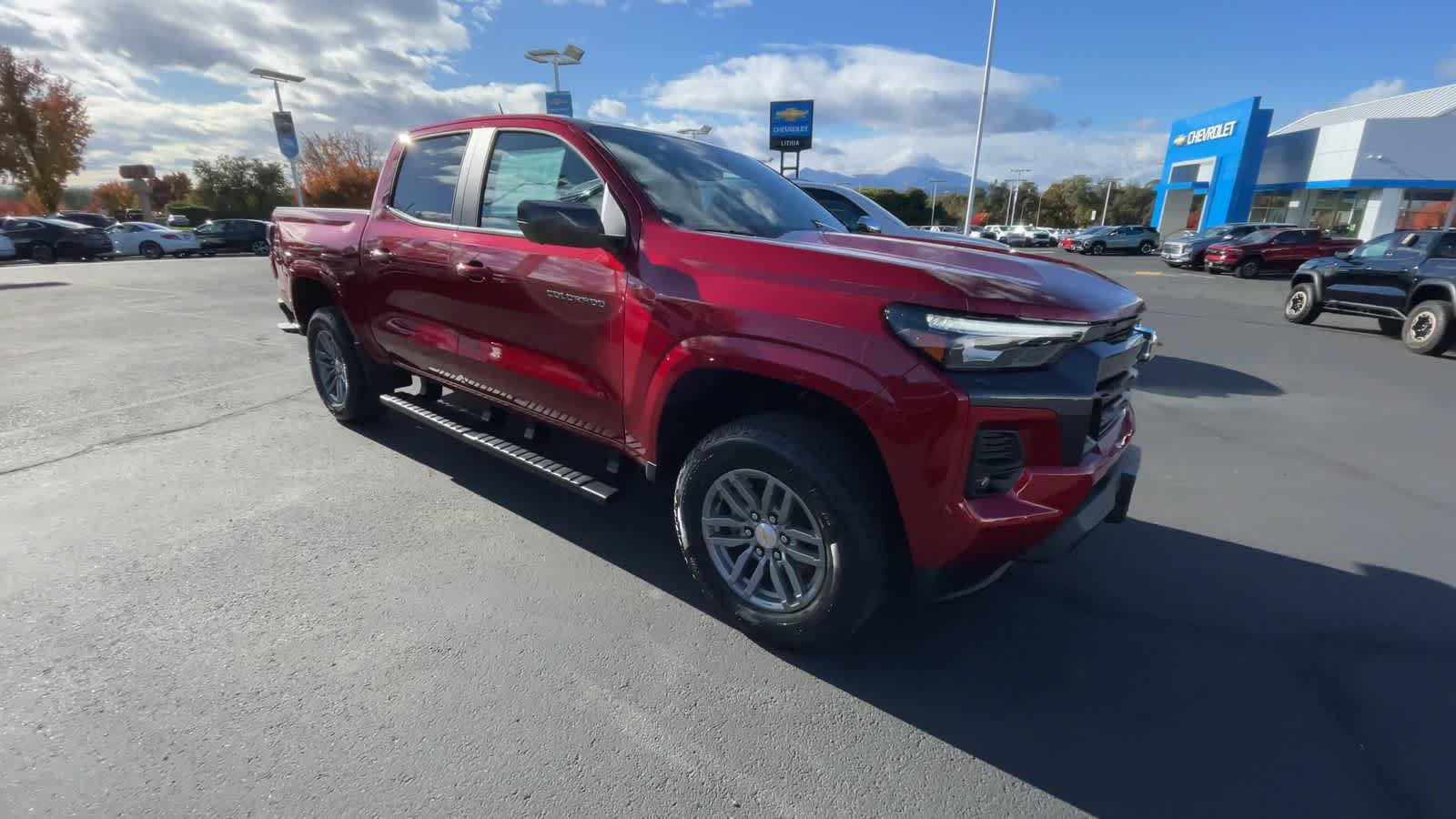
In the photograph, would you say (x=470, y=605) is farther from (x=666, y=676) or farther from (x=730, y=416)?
(x=730, y=416)

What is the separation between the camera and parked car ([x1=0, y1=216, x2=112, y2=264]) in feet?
70.1

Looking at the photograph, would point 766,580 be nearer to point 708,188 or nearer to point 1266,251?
point 708,188

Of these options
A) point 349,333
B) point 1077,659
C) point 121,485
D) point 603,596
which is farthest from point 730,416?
point 121,485

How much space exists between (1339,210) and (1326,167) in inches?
93.0

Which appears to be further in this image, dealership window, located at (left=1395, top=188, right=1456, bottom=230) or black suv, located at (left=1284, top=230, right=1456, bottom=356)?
dealership window, located at (left=1395, top=188, right=1456, bottom=230)

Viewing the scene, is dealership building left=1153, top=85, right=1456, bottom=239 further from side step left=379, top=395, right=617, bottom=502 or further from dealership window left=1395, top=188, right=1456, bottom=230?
side step left=379, top=395, right=617, bottom=502

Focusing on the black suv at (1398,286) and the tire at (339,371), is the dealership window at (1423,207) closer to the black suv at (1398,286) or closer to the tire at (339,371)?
the black suv at (1398,286)

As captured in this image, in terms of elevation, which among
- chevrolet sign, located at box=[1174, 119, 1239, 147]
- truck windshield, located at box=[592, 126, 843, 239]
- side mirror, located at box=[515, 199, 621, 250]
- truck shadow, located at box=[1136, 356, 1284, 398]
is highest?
chevrolet sign, located at box=[1174, 119, 1239, 147]

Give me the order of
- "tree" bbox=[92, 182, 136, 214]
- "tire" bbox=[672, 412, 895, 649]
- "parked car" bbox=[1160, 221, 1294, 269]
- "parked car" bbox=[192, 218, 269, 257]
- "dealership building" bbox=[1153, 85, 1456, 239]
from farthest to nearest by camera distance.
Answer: "tree" bbox=[92, 182, 136, 214] < "dealership building" bbox=[1153, 85, 1456, 239] < "parked car" bbox=[192, 218, 269, 257] < "parked car" bbox=[1160, 221, 1294, 269] < "tire" bbox=[672, 412, 895, 649]

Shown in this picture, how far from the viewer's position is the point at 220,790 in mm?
1896

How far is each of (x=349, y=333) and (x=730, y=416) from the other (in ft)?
10.3

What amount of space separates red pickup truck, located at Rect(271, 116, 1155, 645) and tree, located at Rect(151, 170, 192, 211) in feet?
286

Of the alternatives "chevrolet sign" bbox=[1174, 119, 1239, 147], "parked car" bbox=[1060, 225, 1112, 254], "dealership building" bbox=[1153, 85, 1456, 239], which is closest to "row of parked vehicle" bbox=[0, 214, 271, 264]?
"parked car" bbox=[1060, 225, 1112, 254]

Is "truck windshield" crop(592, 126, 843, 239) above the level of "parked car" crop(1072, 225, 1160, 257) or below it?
above
